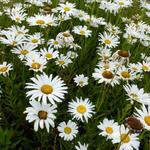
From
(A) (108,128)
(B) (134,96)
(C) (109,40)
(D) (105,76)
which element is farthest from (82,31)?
(A) (108,128)

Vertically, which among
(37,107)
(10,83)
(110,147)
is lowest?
(110,147)

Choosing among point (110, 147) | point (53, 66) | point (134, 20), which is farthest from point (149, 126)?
point (134, 20)

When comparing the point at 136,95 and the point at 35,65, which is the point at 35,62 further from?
the point at 136,95

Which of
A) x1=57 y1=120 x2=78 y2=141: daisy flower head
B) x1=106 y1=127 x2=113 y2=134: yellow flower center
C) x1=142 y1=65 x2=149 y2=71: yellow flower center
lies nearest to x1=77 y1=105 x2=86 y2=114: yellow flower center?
x1=57 y1=120 x2=78 y2=141: daisy flower head

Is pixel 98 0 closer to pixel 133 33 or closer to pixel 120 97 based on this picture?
pixel 133 33

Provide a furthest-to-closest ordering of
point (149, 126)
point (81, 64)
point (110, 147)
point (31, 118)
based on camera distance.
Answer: point (81, 64) → point (110, 147) → point (149, 126) → point (31, 118)
